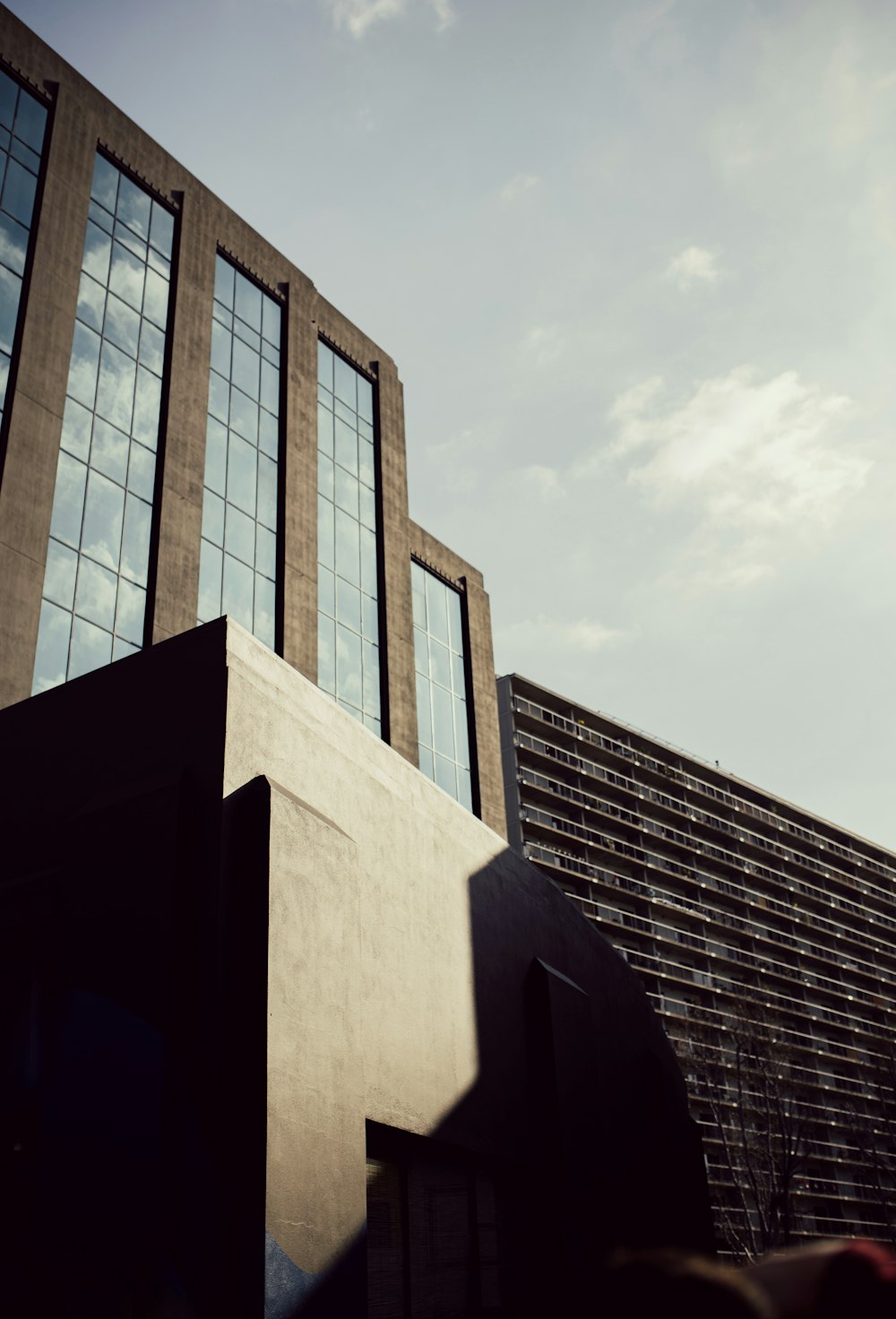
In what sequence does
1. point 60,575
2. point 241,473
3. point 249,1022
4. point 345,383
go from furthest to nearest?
1. point 345,383
2. point 241,473
3. point 60,575
4. point 249,1022

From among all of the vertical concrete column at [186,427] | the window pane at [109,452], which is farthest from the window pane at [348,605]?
the window pane at [109,452]

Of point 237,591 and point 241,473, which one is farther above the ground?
point 241,473

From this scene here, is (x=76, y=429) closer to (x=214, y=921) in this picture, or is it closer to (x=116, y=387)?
(x=116, y=387)

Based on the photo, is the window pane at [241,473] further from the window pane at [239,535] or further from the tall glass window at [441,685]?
the tall glass window at [441,685]

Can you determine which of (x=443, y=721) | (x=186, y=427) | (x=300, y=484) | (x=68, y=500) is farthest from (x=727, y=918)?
(x=68, y=500)

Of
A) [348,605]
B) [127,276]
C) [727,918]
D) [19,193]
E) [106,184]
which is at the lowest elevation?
[348,605]

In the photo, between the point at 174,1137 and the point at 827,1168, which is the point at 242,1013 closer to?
the point at 174,1137

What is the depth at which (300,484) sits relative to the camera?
1174 inches

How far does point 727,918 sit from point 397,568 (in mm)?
49556

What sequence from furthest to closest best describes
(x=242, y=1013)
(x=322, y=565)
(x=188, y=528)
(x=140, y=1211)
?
(x=322, y=565) → (x=188, y=528) → (x=242, y=1013) → (x=140, y=1211)

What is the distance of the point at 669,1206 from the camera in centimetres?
2178

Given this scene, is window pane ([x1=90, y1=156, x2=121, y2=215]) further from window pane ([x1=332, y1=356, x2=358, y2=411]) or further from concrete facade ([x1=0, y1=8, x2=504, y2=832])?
window pane ([x1=332, y1=356, x2=358, y2=411])

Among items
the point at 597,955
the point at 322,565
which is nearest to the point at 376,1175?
the point at 597,955

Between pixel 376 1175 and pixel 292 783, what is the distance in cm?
428
